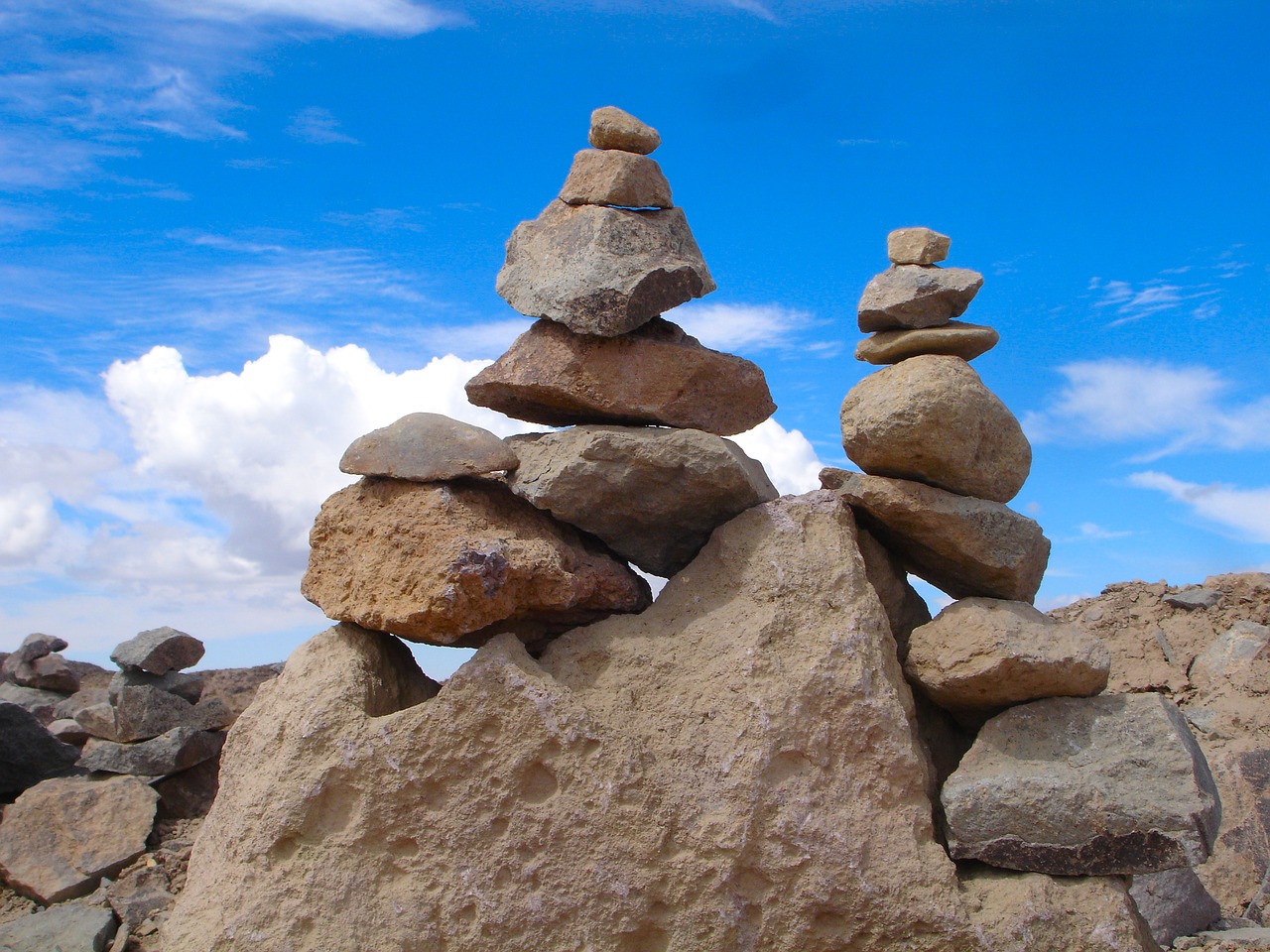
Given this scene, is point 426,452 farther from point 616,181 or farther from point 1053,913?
point 1053,913

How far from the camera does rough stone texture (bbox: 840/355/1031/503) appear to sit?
210 inches

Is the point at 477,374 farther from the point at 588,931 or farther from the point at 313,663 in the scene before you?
the point at 588,931

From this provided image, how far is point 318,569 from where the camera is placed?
5.41 metres

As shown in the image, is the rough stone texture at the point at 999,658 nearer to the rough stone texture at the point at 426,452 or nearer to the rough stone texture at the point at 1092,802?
the rough stone texture at the point at 1092,802

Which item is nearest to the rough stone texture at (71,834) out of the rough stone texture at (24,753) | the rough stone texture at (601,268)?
the rough stone texture at (24,753)

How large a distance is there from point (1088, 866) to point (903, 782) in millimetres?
912

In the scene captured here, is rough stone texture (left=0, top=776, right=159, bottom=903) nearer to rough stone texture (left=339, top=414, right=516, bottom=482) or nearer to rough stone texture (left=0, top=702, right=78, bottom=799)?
rough stone texture (left=0, top=702, right=78, bottom=799)

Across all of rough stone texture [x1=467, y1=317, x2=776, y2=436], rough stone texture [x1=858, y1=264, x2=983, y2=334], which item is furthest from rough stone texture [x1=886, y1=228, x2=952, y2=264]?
rough stone texture [x1=467, y1=317, x2=776, y2=436]

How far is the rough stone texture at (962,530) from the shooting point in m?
5.45

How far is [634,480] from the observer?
527 centimetres

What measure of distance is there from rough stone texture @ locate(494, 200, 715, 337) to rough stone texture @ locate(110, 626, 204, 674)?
5.13 m

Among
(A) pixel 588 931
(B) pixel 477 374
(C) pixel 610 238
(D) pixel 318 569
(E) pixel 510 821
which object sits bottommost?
(A) pixel 588 931

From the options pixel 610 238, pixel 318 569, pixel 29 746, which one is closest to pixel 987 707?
pixel 610 238

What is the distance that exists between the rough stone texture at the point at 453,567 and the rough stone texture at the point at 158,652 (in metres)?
4.26
